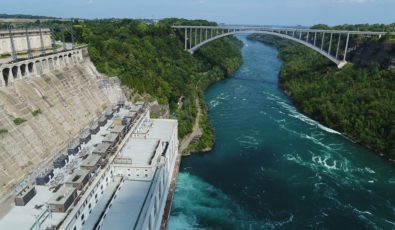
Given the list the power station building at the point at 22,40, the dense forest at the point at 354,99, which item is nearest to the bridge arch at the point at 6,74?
the power station building at the point at 22,40

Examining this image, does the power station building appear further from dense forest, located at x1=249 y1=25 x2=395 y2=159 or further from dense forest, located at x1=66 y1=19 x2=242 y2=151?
dense forest, located at x1=249 y1=25 x2=395 y2=159

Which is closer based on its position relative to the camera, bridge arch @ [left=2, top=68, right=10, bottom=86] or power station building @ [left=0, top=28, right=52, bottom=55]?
bridge arch @ [left=2, top=68, right=10, bottom=86]

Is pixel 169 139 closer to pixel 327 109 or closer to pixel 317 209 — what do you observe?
pixel 317 209

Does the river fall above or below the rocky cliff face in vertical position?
below

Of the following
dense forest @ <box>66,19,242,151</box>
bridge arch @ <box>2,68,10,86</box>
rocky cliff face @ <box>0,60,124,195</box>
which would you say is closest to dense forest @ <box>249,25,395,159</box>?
dense forest @ <box>66,19,242,151</box>

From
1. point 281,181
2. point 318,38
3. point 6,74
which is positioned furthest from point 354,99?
point 318,38

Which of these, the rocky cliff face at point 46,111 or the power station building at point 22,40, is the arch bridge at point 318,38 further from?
the rocky cliff face at point 46,111

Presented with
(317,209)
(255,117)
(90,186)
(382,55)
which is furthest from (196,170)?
(382,55)
